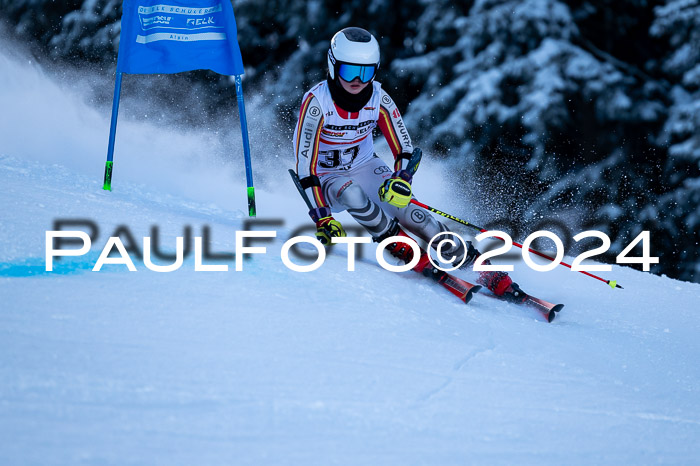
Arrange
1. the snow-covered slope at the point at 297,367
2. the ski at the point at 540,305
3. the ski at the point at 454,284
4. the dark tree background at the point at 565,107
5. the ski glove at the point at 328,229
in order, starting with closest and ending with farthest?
the snow-covered slope at the point at 297,367 < the ski at the point at 454,284 < the ski at the point at 540,305 < the ski glove at the point at 328,229 < the dark tree background at the point at 565,107

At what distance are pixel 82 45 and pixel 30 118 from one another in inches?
191

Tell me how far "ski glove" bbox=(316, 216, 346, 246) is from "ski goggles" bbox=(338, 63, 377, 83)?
796 millimetres

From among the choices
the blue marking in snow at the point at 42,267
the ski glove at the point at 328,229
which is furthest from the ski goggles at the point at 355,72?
the blue marking in snow at the point at 42,267

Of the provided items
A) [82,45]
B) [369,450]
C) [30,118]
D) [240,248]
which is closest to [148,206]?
[240,248]

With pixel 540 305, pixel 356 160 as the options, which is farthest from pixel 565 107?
pixel 540 305

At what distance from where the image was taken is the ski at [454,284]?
11.8 ft

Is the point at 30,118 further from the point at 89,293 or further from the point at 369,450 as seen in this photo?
the point at 369,450

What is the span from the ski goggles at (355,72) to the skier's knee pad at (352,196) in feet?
2.00

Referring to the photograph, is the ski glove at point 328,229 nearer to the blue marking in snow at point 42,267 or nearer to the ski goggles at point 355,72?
the ski goggles at point 355,72

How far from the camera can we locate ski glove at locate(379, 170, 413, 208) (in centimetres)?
380

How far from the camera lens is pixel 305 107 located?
12.9 feet

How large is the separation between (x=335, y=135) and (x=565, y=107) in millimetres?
4297

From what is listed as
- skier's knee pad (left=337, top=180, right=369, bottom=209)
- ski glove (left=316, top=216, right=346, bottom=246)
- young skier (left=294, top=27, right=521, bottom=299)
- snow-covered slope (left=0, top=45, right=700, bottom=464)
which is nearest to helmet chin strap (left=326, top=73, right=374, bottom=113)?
young skier (left=294, top=27, right=521, bottom=299)

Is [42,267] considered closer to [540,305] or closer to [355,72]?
[355,72]
